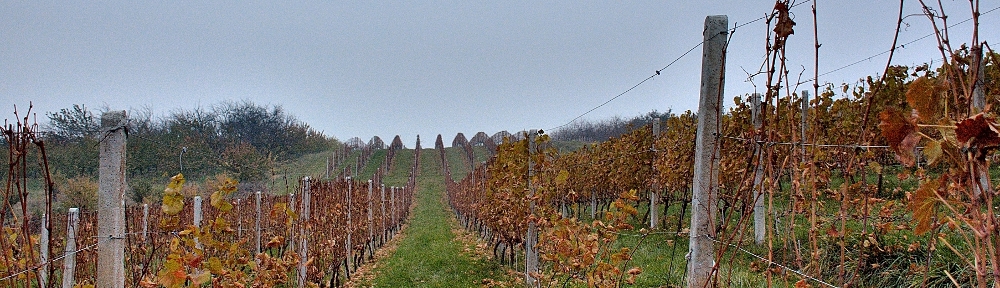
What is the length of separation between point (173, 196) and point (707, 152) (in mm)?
2358

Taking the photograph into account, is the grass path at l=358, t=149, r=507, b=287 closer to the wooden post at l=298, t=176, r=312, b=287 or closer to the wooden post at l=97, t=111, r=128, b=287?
the wooden post at l=298, t=176, r=312, b=287

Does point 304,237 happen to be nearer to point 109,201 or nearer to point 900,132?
point 109,201

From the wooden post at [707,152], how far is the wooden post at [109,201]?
2436 millimetres

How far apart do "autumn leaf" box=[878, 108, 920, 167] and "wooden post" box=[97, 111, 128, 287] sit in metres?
2.78

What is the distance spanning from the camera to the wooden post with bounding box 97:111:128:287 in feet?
8.07

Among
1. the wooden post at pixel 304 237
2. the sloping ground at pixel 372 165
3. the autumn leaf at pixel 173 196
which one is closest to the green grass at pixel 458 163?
the sloping ground at pixel 372 165

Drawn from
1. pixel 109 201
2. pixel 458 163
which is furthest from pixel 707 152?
pixel 458 163

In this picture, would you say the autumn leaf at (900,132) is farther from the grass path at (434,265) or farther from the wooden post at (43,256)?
the grass path at (434,265)

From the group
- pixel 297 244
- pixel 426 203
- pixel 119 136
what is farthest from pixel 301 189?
pixel 426 203

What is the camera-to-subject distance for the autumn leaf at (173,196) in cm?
258

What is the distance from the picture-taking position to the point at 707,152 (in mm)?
2098

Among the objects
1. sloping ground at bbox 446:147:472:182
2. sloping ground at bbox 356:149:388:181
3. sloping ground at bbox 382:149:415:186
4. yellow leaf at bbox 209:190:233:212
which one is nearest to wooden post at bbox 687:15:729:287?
yellow leaf at bbox 209:190:233:212

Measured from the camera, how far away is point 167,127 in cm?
2955

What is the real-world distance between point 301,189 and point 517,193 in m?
2.62
